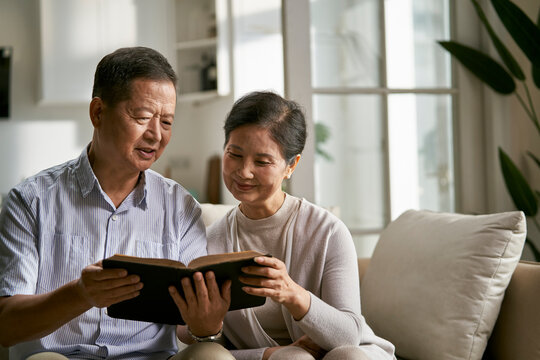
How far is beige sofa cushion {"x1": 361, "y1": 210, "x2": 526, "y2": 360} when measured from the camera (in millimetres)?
1818

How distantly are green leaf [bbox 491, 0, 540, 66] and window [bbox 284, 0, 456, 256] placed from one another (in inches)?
14.2

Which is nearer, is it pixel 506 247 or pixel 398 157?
pixel 506 247

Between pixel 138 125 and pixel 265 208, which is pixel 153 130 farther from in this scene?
pixel 265 208

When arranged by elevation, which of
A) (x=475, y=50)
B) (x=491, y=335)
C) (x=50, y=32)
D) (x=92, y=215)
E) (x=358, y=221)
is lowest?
(x=491, y=335)

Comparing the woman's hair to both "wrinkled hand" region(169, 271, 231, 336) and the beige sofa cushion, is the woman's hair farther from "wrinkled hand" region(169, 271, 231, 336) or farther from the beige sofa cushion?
the beige sofa cushion

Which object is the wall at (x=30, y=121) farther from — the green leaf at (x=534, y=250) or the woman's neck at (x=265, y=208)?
the woman's neck at (x=265, y=208)

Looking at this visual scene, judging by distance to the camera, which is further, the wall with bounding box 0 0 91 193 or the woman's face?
the wall with bounding box 0 0 91 193

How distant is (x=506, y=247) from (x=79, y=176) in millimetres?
1240

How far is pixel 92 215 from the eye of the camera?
1.51m

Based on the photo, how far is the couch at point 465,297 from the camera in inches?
69.9

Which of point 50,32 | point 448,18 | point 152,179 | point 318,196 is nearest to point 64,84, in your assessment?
point 50,32

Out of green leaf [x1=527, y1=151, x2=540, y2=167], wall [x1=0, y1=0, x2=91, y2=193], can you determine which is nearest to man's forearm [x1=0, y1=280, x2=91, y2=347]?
green leaf [x1=527, y1=151, x2=540, y2=167]

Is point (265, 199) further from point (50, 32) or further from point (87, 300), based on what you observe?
point (50, 32)

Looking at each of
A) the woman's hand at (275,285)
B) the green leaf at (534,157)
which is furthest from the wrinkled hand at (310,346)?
the green leaf at (534,157)
